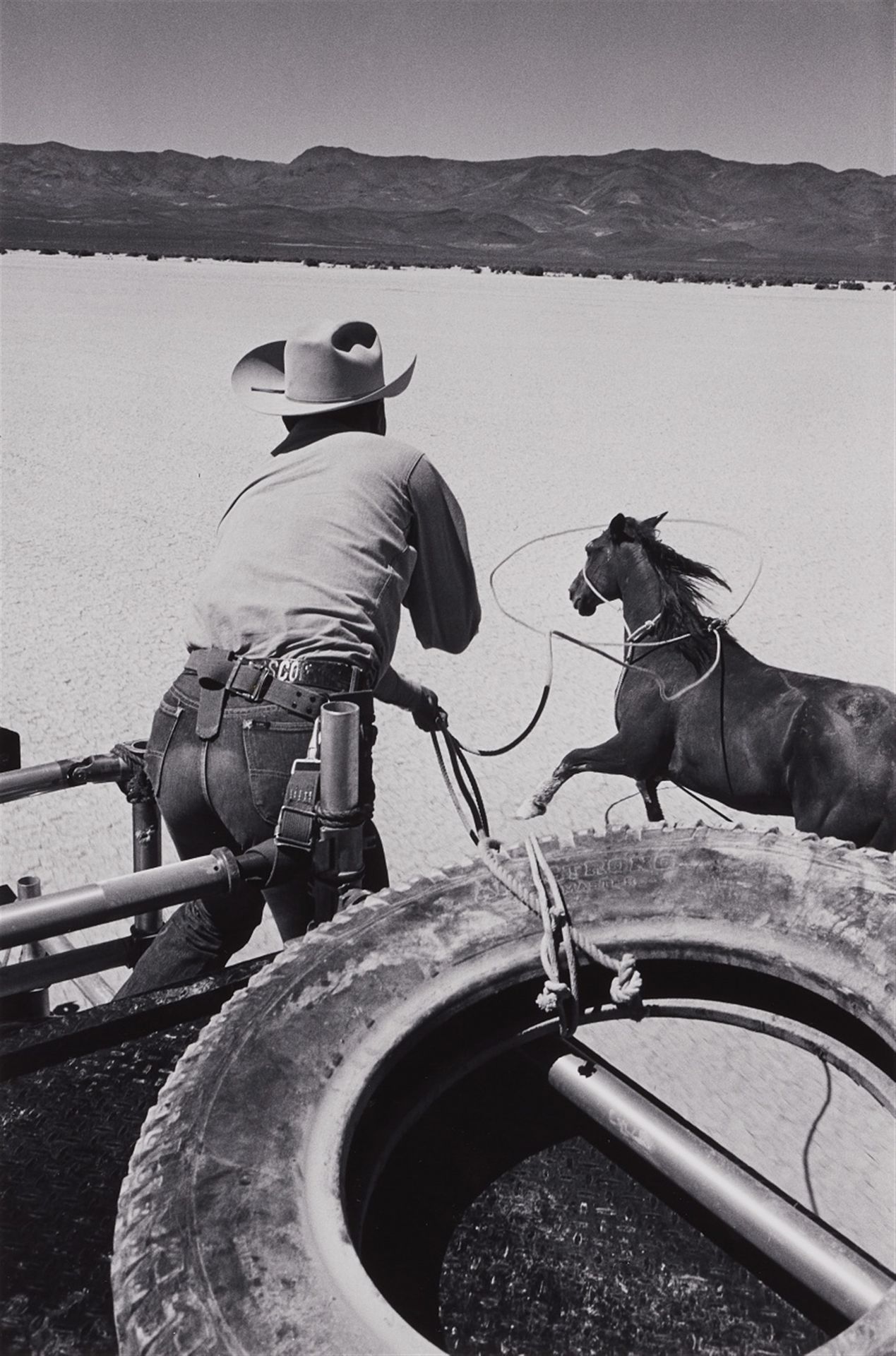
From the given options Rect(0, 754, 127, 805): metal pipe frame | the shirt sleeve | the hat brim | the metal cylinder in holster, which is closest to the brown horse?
the shirt sleeve

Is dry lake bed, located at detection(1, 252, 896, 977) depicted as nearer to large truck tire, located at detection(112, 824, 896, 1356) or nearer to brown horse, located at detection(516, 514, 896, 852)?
brown horse, located at detection(516, 514, 896, 852)

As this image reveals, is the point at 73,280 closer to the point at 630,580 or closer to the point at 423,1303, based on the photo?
the point at 630,580

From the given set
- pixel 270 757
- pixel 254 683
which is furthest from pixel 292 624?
pixel 270 757

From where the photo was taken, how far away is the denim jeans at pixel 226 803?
2764 mm

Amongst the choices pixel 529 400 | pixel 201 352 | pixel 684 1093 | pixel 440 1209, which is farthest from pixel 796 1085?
pixel 201 352

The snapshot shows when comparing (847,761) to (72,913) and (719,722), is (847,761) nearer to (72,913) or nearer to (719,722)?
(719,722)

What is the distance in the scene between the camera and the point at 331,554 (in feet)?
9.46

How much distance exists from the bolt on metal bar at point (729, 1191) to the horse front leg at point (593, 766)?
126 inches

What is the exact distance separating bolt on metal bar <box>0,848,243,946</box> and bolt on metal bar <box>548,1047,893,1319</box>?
28.2 inches

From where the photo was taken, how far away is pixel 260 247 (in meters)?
89.1

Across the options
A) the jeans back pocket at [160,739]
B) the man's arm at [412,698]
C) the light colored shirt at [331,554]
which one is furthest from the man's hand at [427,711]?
the jeans back pocket at [160,739]

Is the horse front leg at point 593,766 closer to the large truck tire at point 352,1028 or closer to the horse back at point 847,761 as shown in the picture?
the horse back at point 847,761

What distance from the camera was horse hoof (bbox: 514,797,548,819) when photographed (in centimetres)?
500

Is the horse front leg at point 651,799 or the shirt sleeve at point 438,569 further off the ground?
the shirt sleeve at point 438,569
